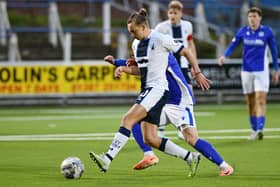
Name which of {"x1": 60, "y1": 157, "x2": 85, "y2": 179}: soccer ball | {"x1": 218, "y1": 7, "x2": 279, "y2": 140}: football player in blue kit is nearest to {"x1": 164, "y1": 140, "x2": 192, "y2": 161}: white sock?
{"x1": 60, "y1": 157, "x2": 85, "y2": 179}: soccer ball

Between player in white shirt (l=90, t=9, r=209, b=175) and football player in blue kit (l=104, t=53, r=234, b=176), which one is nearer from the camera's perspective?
player in white shirt (l=90, t=9, r=209, b=175)

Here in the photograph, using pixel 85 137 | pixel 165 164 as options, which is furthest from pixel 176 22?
pixel 165 164

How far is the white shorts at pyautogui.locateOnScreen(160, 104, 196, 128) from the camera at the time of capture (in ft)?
35.2

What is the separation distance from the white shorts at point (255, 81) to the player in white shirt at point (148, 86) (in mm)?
5252

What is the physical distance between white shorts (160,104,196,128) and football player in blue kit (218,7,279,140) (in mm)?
4791

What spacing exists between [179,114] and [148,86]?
0.57 meters

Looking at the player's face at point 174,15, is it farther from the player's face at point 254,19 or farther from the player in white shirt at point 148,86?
the player in white shirt at point 148,86

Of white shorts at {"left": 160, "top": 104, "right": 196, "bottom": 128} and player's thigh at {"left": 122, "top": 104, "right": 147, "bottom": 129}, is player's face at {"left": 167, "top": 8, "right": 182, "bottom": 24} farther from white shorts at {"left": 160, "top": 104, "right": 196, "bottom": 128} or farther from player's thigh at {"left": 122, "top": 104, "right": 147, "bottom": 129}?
player's thigh at {"left": 122, "top": 104, "right": 147, "bottom": 129}

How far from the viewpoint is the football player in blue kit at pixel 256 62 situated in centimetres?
1555

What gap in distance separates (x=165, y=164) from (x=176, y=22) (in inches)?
159

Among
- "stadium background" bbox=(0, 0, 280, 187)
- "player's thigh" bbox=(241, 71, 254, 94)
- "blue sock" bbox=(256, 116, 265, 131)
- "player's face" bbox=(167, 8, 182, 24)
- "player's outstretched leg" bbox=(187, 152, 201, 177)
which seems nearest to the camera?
"player's outstretched leg" bbox=(187, 152, 201, 177)

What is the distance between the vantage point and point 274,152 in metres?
13.2

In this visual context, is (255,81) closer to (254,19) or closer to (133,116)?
(254,19)

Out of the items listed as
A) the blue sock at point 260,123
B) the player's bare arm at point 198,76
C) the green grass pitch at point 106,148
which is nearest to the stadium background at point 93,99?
the green grass pitch at point 106,148
